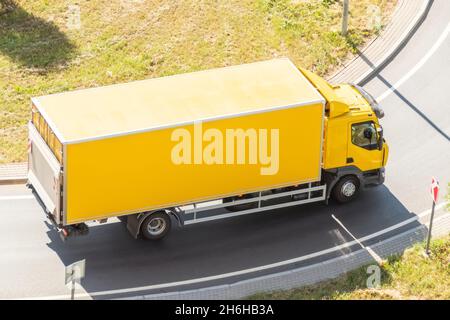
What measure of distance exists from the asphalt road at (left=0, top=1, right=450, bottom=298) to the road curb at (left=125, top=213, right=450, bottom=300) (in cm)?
28

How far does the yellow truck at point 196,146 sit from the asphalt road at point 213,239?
0.60m

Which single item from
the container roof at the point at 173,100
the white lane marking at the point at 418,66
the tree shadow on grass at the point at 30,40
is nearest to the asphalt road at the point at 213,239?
the white lane marking at the point at 418,66

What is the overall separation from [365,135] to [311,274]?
4.41 metres

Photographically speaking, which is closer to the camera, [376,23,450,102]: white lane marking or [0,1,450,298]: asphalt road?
[0,1,450,298]: asphalt road

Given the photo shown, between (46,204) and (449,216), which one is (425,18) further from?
(46,204)

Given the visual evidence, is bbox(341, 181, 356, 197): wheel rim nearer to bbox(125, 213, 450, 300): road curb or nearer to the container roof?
bbox(125, 213, 450, 300): road curb

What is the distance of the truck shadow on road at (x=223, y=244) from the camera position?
24.7 m

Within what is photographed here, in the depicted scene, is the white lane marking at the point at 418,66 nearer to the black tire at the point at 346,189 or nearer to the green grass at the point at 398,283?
the black tire at the point at 346,189

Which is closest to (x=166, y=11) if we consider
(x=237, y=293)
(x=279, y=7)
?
(x=279, y=7)

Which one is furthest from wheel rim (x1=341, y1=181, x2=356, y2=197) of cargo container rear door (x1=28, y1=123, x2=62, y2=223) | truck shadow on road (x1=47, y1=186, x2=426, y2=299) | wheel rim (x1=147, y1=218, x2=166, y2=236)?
cargo container rear door (x1=28, y1=123, x2=62, y2=223)

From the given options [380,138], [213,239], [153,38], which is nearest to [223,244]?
[213,239]

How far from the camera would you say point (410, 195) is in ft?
92.2

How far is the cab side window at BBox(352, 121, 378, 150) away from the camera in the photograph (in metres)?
26.6
